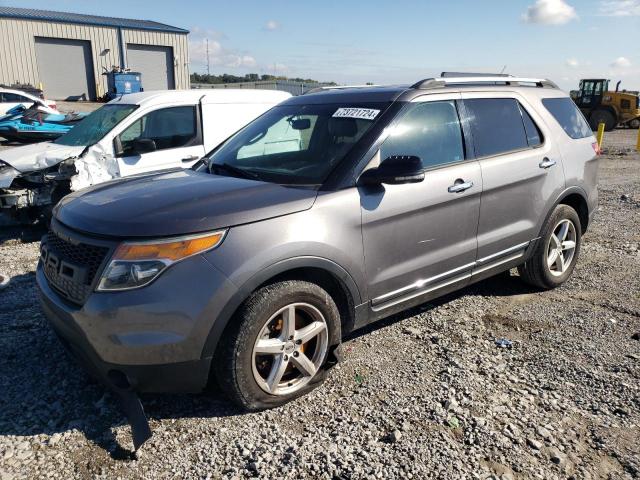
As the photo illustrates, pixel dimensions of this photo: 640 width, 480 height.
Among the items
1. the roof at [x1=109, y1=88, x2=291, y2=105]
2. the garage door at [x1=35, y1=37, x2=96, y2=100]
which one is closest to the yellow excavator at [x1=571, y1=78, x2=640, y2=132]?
the roof at [x1=109, y1=88, x2=291, y2=105]

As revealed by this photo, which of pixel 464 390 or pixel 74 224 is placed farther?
pixel 464 390

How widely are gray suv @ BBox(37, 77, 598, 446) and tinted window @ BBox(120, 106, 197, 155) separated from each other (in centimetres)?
314

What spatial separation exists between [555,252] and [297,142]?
268 centimetres

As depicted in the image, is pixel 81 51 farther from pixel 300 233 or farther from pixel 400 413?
pixel 400 413

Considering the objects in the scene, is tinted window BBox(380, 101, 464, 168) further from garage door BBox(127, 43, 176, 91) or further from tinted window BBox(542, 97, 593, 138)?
garage door BBox(127, 43, 176, 91)

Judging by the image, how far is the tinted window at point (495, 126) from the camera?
13.6 feet

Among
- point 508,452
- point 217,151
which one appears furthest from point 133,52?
point 508,452

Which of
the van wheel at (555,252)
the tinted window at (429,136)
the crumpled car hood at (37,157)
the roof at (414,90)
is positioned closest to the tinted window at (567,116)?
the roof at (414,90)

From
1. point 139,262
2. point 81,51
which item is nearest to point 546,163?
point 139,262

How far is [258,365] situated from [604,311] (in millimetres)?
3133

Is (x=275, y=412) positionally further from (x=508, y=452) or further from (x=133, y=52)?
(x=133, y=52)

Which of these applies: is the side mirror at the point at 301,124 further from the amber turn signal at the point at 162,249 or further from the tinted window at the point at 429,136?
the amber turn signal at the point at 162,249

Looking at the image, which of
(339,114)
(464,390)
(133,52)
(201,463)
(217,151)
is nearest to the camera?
(201,463)

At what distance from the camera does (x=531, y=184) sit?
14.6 feet
